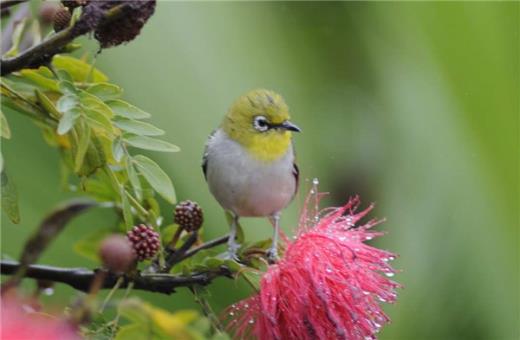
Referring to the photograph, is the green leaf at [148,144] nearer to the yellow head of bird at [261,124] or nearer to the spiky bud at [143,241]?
the spiky bud at [143,241]

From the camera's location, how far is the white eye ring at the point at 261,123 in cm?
99

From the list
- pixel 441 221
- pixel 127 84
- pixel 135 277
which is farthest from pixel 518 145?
pixel 135 277

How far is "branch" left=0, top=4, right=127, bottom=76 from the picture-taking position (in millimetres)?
563

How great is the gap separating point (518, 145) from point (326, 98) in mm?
Result: 321

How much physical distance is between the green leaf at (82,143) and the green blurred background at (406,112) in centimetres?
78

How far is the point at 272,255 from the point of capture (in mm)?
711

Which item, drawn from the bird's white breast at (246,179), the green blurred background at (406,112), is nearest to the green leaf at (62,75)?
the bird's white breast at (246,179)

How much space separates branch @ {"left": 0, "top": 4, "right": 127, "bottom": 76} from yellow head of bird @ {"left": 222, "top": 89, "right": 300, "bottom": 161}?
38cm

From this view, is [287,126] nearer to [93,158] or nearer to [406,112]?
[93,158]

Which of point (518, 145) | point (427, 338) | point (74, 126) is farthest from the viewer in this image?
point (518, 145)

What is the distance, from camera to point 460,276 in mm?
1550

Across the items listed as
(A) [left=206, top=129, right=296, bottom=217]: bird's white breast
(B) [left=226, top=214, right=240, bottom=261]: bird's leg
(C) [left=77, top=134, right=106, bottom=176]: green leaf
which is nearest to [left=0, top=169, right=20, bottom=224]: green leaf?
(C) [left=77, top=134, right=106, bottom=176]: green leaf

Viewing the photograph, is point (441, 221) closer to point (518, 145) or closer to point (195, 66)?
point (518, 145)

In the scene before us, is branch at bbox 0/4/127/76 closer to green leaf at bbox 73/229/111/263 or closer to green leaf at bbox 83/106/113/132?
green leaf at bbox 83/106/113/132
